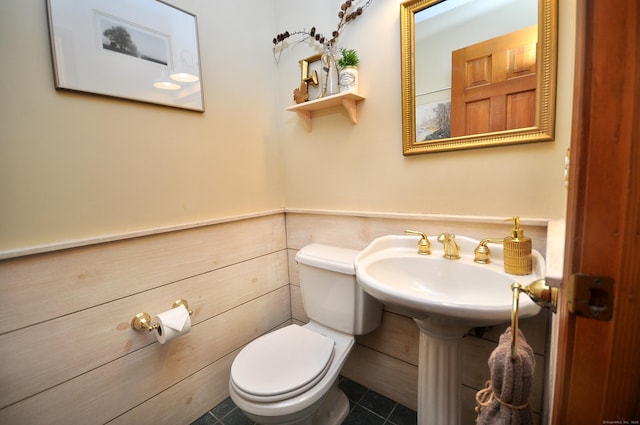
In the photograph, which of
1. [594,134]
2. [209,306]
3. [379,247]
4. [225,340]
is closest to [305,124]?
[379,247]

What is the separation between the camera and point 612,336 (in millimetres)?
304

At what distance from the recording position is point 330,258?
1295mm

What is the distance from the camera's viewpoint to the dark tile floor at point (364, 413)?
130 cm

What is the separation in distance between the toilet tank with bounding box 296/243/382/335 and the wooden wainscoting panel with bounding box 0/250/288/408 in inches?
16.7

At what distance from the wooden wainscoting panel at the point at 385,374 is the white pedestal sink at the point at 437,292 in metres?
0.28

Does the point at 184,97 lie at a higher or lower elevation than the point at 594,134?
higher

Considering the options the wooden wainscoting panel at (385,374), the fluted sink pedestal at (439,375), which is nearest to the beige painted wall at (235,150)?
the fluted sink pedestal at (439,375)

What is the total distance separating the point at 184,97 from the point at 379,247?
43.0 inches

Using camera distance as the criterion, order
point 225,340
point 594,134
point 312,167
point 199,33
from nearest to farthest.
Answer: point 594,134
point 199,33
point 225,340
point 312,167

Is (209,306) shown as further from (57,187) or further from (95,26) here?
(95,26)

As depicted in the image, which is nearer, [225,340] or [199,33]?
[199,33]

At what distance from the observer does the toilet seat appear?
98 cm

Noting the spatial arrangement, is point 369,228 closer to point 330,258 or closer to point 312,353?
point 330,258

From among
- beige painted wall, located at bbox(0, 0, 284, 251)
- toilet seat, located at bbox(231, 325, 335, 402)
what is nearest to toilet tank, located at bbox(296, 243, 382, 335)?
toilet seat, located at bbox(231, 325, 335, 402)
